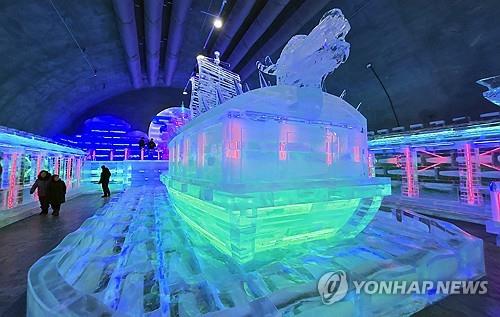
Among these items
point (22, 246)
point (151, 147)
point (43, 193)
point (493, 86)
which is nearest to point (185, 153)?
point (22, 246)

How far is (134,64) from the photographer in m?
10.1

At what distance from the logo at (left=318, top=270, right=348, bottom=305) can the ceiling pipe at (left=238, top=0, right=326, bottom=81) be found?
6.56 m

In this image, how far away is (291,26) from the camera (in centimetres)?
679

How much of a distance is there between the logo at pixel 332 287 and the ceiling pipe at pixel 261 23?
656 centimetres

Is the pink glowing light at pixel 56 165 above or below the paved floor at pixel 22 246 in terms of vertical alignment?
above

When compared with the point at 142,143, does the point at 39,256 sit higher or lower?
lower

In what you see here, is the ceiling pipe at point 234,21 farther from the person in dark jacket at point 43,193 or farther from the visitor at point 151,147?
the visitor at point 151,147

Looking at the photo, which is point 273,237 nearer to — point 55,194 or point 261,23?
point 55,194

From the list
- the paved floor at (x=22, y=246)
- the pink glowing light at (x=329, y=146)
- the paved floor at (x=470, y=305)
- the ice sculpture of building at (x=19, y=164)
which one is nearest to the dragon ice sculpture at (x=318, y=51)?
the pink glowing light at (x=329, y=146)

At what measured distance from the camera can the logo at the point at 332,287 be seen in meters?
1.06

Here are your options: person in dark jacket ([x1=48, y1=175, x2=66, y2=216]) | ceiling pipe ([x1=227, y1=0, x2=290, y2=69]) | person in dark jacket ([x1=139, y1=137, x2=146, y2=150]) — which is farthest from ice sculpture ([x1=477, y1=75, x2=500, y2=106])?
person in dark jacket ([x1=139, y1=137, x2=146, y2=150])

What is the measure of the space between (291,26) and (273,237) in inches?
279

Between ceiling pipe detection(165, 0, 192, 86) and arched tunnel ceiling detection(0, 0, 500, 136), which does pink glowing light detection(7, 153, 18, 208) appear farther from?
ceiling pipe detection(165, 0, 192, 86)

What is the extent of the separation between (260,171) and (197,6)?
7.49 meters
